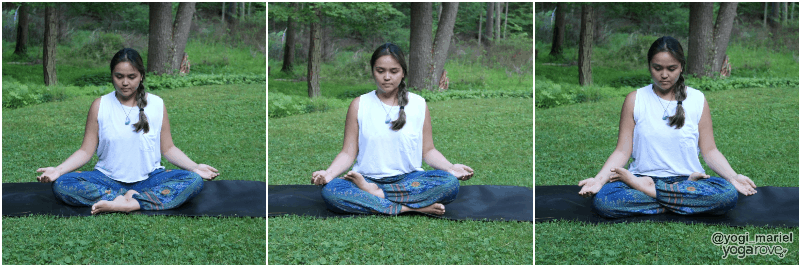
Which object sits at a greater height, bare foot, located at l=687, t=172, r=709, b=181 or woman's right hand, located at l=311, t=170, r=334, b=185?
bare foot, located at l=687, t=172, r=709, b=181

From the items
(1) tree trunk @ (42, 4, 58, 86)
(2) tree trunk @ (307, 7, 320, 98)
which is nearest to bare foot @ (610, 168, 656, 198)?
(2) tree trunk @ (307, 7, 320, 98)

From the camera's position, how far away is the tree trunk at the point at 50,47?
6145 millimetres

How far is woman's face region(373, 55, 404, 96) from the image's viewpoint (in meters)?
5.19

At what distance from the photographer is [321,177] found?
5113 millimetres

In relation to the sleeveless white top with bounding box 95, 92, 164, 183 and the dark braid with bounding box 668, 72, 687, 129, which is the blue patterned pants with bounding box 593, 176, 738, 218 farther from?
the sleeveless white top with bounding box 95, 92, 164, 183

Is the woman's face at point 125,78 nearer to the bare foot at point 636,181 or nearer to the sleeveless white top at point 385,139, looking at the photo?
the sleeveless white top at point 385,139

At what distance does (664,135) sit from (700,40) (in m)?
1.51

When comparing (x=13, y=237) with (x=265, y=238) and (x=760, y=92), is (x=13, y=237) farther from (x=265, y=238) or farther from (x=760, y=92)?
(x=760, y=92)

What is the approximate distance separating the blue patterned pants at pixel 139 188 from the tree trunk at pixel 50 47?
4.11 feet

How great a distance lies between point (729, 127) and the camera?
6.54 meters

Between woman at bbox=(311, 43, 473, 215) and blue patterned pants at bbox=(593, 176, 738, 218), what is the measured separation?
1.04m

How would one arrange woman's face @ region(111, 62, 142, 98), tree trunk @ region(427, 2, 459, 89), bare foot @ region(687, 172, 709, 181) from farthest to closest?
1. tree trunk @ region(427, 2, 459, 89)
2. woman's face @ region(111, 62, 142, 98)
3. bare foot @ region(687, 172, 709, 181)

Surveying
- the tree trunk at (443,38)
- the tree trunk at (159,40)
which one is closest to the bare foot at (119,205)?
the tree trunk at (159,40)

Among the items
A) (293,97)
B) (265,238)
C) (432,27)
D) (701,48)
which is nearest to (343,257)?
(265,238)
